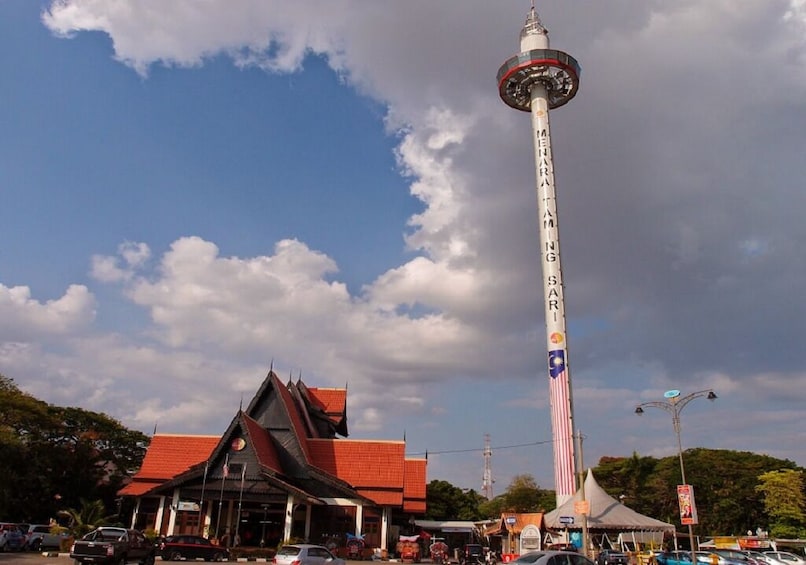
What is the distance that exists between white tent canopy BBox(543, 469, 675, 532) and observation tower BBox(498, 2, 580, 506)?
6.72 meters

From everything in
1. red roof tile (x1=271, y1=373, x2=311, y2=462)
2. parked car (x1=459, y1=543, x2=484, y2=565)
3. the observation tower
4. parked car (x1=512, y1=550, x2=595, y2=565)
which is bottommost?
parked car (x1=459, y1=543, x2=484, y2=565)

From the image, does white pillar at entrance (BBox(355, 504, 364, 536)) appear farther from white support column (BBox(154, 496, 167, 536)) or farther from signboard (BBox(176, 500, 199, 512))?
white support column (BBox(154, 496, 167, 536))

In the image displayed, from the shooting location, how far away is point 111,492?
155 feet

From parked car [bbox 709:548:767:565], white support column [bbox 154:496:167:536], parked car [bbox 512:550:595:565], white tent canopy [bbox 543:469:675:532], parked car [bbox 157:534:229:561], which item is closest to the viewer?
parked car [bbox 512:550:595:565]

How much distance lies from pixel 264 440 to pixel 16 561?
16.8m

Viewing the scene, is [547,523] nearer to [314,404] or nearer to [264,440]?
Result: [264,440]

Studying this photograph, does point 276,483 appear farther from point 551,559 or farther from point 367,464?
point 551,559

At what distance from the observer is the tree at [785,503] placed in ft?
196

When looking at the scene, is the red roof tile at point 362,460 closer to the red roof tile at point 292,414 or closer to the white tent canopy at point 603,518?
the red roof tile at point 292,414

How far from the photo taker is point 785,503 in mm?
60156

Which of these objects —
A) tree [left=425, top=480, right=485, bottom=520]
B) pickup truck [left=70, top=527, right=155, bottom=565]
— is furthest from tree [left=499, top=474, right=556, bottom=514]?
pickup truck [left=70, top=527, right=155, bottom=565]

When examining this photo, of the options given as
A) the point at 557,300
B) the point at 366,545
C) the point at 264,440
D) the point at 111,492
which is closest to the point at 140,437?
the point at 111,492

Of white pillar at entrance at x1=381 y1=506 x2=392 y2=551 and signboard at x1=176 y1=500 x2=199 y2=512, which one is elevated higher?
signboard at x1=176 y1=500 x2=199 y2=512

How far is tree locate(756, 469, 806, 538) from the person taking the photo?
59.8m
